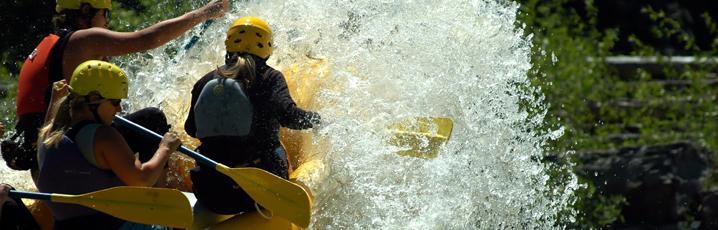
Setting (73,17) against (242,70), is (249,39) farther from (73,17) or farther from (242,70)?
(73,17)

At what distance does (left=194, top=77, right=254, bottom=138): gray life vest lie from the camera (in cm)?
531

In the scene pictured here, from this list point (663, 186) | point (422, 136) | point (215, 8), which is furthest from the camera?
point (663, 186)

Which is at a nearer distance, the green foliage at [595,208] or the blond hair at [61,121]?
the blond hair at [61,121]

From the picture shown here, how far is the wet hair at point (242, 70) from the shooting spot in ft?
17.7

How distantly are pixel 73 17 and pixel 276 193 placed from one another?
1221 mm

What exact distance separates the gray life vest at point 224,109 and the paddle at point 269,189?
Answer: 160 mm

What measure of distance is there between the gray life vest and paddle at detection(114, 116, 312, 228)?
0.53 feet

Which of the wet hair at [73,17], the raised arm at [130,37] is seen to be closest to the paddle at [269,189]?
the raised arm at [130,37]

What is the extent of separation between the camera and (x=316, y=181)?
5789mm

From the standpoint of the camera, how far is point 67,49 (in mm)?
5516

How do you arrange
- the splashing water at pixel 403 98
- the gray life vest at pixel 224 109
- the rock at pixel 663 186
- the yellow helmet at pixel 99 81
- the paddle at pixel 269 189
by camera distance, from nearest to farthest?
1. the yellow helmet at pixel 99 81
2. the paddle at pixel 269 189
3. the gray life vest at pixel 224 109
4. the splashing water at pixel 403 98
5. the rock at pixel 663 186

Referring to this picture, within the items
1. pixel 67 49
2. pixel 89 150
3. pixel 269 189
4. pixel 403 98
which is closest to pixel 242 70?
pixel 269 189

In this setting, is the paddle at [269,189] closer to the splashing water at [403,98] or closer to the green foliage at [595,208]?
the splashing water at [403,98]

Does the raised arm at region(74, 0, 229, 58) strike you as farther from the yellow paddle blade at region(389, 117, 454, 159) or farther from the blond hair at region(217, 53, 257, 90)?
the yellow paddle blade at region(389, 117, 454, 159)
